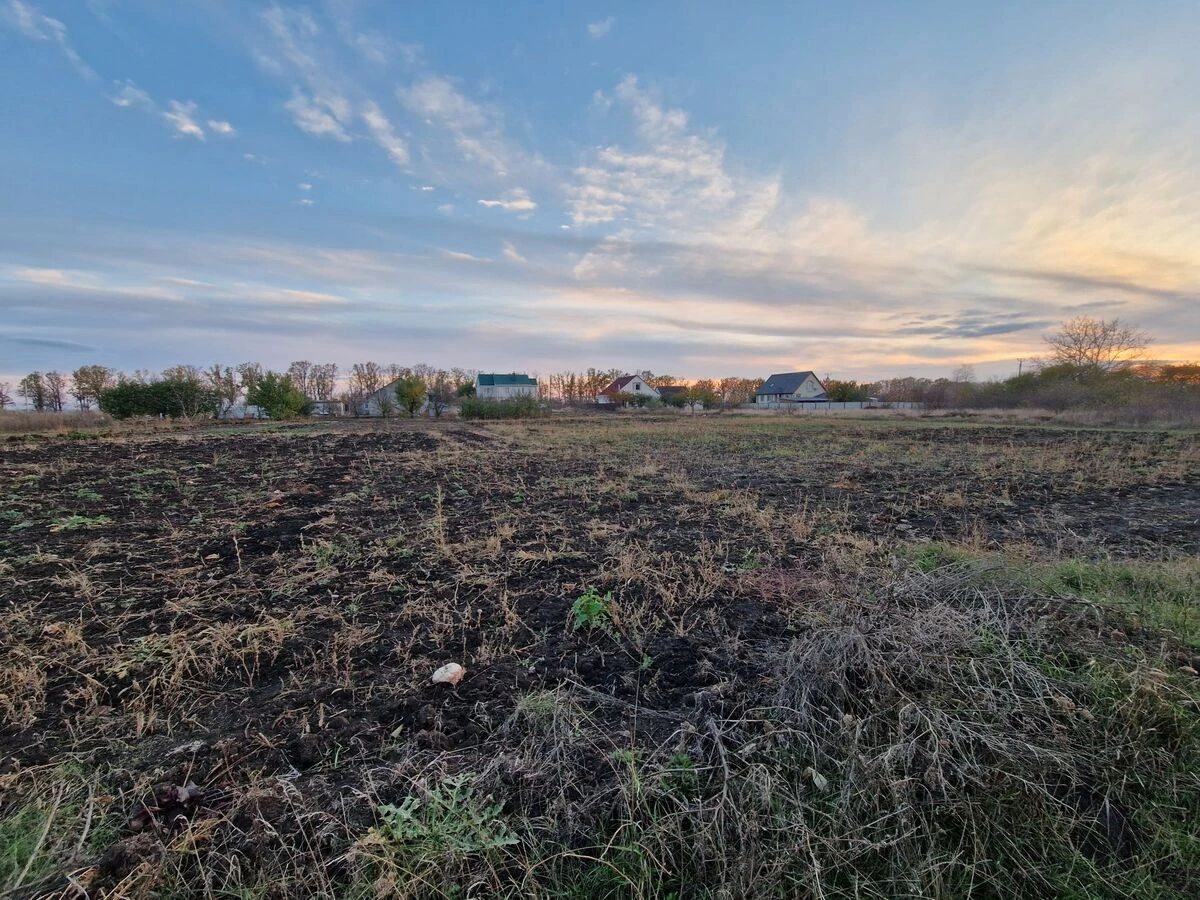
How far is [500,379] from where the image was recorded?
72938 millimetres

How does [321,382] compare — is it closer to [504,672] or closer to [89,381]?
[89,381]

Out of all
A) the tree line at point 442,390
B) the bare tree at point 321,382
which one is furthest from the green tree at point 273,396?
the bare tree at point 321,382

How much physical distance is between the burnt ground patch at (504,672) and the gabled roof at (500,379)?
219 feet

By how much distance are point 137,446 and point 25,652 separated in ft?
54.8

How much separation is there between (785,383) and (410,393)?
52.1 m

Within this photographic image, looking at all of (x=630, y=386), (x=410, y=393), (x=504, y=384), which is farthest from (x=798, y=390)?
(x=410, y=393)

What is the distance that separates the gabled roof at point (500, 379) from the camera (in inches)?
2822

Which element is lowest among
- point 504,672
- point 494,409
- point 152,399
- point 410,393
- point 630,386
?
point 504,672

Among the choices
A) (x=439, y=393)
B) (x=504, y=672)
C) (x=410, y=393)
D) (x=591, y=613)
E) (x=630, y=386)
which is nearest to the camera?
(x=504, y=672)

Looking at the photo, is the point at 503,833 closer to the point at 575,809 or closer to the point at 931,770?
the point at 575,809

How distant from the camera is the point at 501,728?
228 centimetres

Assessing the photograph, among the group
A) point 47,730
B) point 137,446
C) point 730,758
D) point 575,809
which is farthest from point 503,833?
point 137,446

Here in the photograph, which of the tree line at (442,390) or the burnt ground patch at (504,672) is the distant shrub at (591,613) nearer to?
the burnt ground patch at (504,672)

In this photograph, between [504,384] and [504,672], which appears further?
[504,384]
